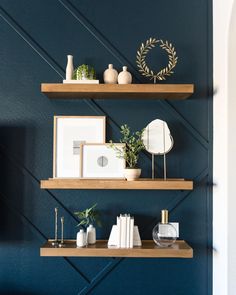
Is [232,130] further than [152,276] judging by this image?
No

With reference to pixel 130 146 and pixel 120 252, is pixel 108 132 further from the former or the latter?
pixel 120 252

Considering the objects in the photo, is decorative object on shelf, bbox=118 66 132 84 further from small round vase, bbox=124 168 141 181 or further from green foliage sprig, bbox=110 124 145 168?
small round vase, bbox=124 168 141 181

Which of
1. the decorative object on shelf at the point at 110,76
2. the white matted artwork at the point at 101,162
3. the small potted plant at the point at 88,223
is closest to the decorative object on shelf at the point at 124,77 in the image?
the decorative object on shelf at the point at 110,76

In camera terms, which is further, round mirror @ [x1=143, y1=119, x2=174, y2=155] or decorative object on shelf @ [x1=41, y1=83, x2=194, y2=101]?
round mirror @ [x1=143, y1=119, x2=174, y2=155]

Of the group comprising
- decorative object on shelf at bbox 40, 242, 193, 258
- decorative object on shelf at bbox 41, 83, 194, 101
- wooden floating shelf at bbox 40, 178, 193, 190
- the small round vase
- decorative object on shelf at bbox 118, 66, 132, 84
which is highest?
decorative object on shelf at bbox 118, 66, 132, 84

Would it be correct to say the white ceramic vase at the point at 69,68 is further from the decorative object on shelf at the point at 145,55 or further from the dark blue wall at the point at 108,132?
the decorative object on shelf at the point at 145,55

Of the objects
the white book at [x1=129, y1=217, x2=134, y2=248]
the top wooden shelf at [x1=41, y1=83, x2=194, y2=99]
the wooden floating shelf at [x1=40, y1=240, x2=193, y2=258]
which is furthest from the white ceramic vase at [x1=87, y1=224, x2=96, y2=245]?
the top wooden shelf at [x1=41, y1=83, x2=194, y2=99]

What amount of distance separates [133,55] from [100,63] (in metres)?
0.23

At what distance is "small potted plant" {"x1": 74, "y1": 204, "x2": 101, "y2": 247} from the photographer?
223cm

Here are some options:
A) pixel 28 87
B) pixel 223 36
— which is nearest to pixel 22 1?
pixel 28 87

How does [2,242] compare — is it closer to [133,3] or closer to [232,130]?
[232,130]

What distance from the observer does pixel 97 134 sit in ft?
7.79

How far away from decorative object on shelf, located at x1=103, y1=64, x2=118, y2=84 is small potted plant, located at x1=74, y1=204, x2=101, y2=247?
0.82 m

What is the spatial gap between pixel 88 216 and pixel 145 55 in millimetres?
1138
